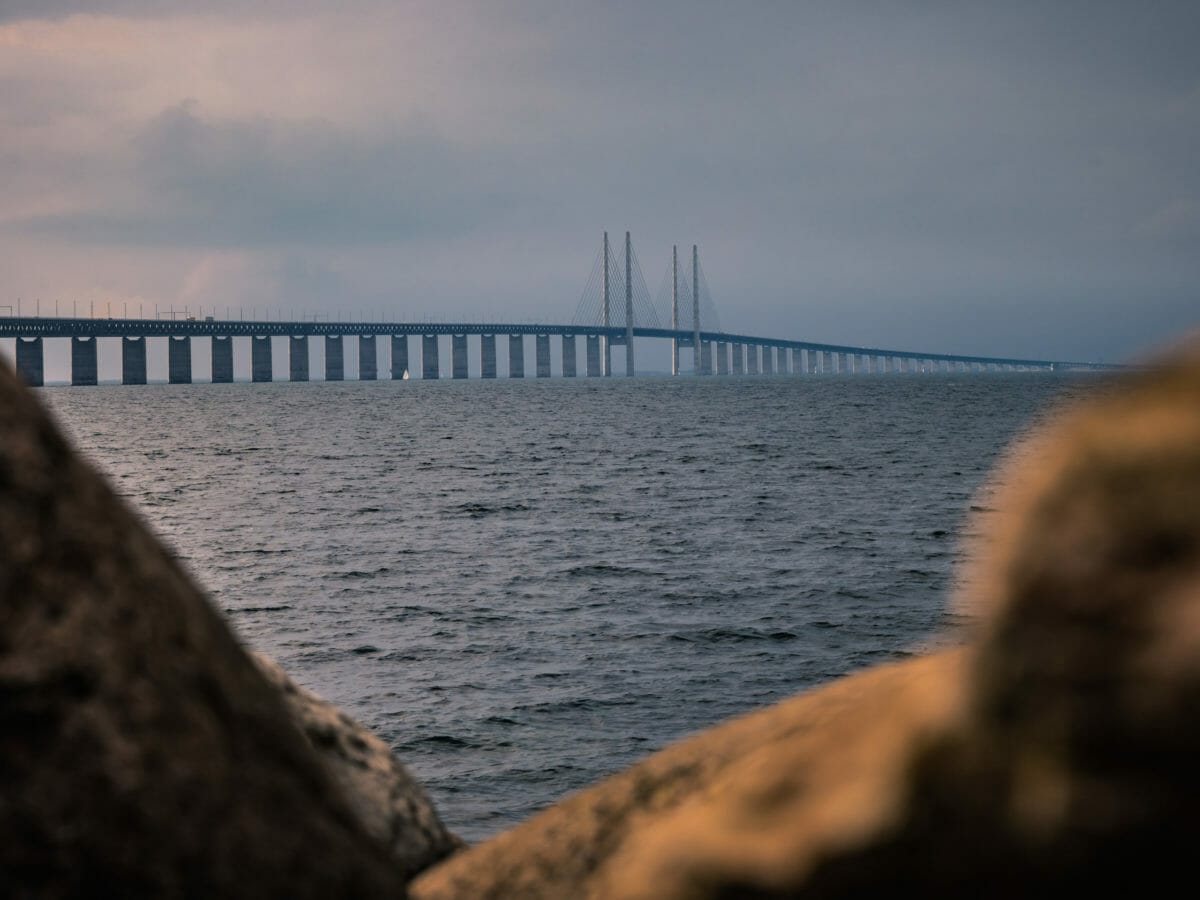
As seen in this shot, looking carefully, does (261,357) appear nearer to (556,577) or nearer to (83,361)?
(83,361)

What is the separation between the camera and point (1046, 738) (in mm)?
1312

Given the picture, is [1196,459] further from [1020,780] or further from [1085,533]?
[1020,780]

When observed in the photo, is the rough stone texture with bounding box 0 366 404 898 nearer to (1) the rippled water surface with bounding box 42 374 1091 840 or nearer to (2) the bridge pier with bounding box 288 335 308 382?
(1) the rippled water surface with bounding box 42 374 1091 840

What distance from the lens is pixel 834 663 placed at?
1600cm

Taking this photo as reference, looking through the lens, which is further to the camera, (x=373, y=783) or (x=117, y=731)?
(x=373, y=783)

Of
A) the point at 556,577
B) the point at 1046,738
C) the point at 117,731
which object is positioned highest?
the point at 1046,738

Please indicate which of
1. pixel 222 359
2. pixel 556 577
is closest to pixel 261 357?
pixel 222 359

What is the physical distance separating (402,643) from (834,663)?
6.10 metres

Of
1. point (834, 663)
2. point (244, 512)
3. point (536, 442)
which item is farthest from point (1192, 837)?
point (536, 442)

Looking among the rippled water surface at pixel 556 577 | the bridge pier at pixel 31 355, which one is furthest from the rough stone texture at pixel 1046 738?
the bridge pier at pixel 31 355

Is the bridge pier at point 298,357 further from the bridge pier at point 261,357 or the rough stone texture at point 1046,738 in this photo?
the rough stone texture at point 1046,738

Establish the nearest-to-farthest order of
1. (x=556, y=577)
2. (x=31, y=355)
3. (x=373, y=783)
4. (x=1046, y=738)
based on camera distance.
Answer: (x=1046, y=738)
(x=373, y=783)
(x=556, y=577)
(x=31, y=355)

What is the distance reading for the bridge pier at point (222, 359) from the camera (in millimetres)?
185413

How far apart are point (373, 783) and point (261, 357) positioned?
19420cm
